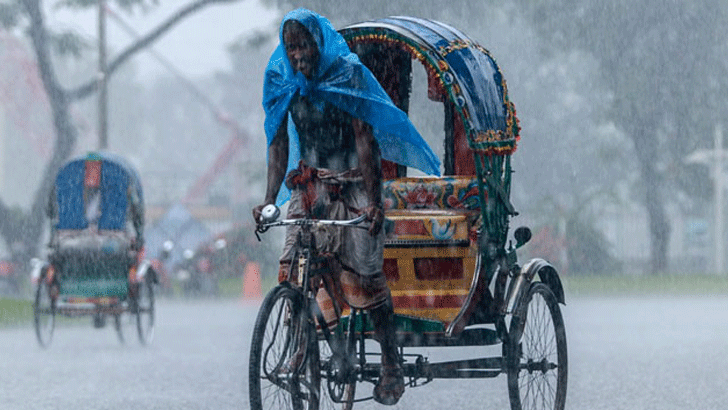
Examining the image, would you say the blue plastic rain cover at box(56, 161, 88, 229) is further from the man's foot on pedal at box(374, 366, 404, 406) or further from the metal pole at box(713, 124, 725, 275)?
the metal pole at box(713, 124, 725, 275)

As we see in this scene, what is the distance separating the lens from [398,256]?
29.0 feet

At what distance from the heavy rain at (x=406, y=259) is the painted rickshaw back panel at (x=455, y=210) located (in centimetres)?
1

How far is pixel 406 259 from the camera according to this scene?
8.85 metres

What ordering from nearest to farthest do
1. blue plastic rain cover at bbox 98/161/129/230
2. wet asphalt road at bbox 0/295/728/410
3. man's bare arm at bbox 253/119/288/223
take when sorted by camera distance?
man's bare arm at bbox 253/119/288/223 < wet asphalt road at bbox 0/295/728/410 < blue plastic rain cover at bbox 98/161/129/230

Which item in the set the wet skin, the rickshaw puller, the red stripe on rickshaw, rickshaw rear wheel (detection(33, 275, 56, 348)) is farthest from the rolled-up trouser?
rickshaw rear wheel (detection(33, 275, 56, 348))

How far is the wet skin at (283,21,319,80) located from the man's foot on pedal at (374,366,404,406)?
144 cm

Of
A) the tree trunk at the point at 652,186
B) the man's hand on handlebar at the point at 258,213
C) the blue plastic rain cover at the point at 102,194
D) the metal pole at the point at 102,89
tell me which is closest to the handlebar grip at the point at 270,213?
the man's hand on handlebar at the point at 258,213

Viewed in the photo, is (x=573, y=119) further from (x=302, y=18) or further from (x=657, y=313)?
(x=302, y=18)

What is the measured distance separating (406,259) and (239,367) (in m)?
4.65

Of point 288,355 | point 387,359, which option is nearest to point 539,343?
point 387,359

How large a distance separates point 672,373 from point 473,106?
452cm

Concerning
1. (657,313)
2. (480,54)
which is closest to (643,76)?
(657,313)

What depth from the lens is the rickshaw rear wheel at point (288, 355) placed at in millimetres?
6703

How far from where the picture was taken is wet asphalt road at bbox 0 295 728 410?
408 inches
